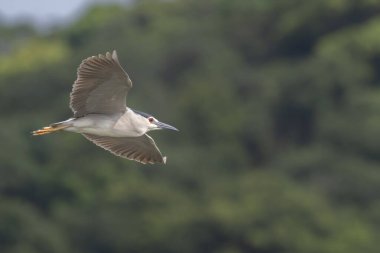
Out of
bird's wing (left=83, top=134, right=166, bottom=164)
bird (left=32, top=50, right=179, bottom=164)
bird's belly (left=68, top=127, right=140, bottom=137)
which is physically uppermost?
bird (left=32, top=50, right=179, bottom=164)

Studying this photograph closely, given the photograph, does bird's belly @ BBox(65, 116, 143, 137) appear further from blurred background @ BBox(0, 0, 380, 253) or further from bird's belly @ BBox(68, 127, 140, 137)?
blurred background @ BBox(0, 0, 380, 253)

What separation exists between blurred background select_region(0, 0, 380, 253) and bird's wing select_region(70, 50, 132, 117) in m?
25.7

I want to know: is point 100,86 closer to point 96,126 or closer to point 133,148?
point 96,126

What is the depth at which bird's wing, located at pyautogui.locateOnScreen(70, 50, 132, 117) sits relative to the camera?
14641mm

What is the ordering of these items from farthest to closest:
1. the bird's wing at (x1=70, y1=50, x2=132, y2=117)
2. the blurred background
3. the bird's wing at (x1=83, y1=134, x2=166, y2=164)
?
the blurred background → the bird's wing at (x1=83, y1=134, x2=166, y2=164) → the bird's wing at (x1=70, y1=50, x2=132, y2=117)

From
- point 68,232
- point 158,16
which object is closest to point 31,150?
point 68,232

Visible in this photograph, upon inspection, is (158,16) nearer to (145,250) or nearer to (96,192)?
(96,192)

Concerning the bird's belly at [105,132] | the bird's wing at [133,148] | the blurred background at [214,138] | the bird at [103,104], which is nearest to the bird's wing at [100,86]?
the bird at [103,104]

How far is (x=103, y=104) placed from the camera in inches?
599

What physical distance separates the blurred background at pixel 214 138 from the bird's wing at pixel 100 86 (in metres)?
25.7

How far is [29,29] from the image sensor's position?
3770 inches

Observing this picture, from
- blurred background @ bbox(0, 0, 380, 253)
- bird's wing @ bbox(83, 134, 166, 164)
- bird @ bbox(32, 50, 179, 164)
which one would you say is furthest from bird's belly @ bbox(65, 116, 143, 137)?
blurred background @ bbox(0, 0, 380, 253)

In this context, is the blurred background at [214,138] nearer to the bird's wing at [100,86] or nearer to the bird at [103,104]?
the bird at [103,104]

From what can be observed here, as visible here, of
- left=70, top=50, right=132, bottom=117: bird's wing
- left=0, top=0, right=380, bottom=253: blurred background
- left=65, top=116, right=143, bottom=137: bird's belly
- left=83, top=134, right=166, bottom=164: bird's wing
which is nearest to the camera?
left=70, top=50, right=132, bottom=117: bird's wing
